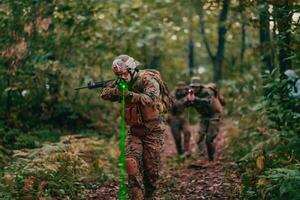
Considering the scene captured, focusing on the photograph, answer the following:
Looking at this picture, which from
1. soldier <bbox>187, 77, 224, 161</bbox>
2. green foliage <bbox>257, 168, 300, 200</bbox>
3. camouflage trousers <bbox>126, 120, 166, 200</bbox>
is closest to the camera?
green foliage <bbox>257, 168, 300, 200</bbox>

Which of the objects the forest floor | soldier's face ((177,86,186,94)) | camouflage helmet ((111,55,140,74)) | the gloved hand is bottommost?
the forest floor

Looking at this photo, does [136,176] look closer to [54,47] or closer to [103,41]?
[54,47]

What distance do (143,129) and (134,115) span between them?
298 mm

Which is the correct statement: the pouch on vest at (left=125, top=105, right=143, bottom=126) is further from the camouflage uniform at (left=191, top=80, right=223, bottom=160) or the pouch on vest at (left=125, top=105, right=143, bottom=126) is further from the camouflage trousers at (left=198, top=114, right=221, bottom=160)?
the camouflage trousers at (left=198, top=114, right=221, bottom=160)

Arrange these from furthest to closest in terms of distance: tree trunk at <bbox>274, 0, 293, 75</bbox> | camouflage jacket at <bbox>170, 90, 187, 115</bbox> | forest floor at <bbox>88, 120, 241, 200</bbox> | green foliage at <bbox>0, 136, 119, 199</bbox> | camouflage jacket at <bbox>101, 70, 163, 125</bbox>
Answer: camouflage jacket at <bbox>170, 90, 187, 115</bbox>, forest floor at <bbox>88, 120, 241, 200</bbox>, tree trunk at <bbox>274, 0, 293, 75</bbox>, green foliage at <bbox>0, 136, 119, 199</bbox>, camouflage jacket at <bbox>101, 70, 163, 125</bbox>

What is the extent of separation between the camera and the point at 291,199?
693 centimetres

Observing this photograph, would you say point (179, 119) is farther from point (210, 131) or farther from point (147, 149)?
point (147, 149)

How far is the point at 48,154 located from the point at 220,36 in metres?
14.6

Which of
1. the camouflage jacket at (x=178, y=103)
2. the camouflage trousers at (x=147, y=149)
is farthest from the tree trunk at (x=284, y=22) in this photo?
the camouflage jacket at (x=178, y=103)

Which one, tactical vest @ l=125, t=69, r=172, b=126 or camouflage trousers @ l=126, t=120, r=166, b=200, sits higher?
tactical vest @ l=125, t=69, r=172, b=126

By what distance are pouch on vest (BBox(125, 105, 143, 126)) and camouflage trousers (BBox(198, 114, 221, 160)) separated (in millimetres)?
5120

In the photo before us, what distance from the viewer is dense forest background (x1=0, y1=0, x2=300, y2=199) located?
8891 mm

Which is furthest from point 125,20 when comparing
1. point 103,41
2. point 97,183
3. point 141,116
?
point 141,116

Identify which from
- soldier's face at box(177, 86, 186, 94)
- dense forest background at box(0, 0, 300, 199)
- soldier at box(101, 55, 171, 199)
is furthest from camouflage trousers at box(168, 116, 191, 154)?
soldier at box(101, 55, 171, 199)
